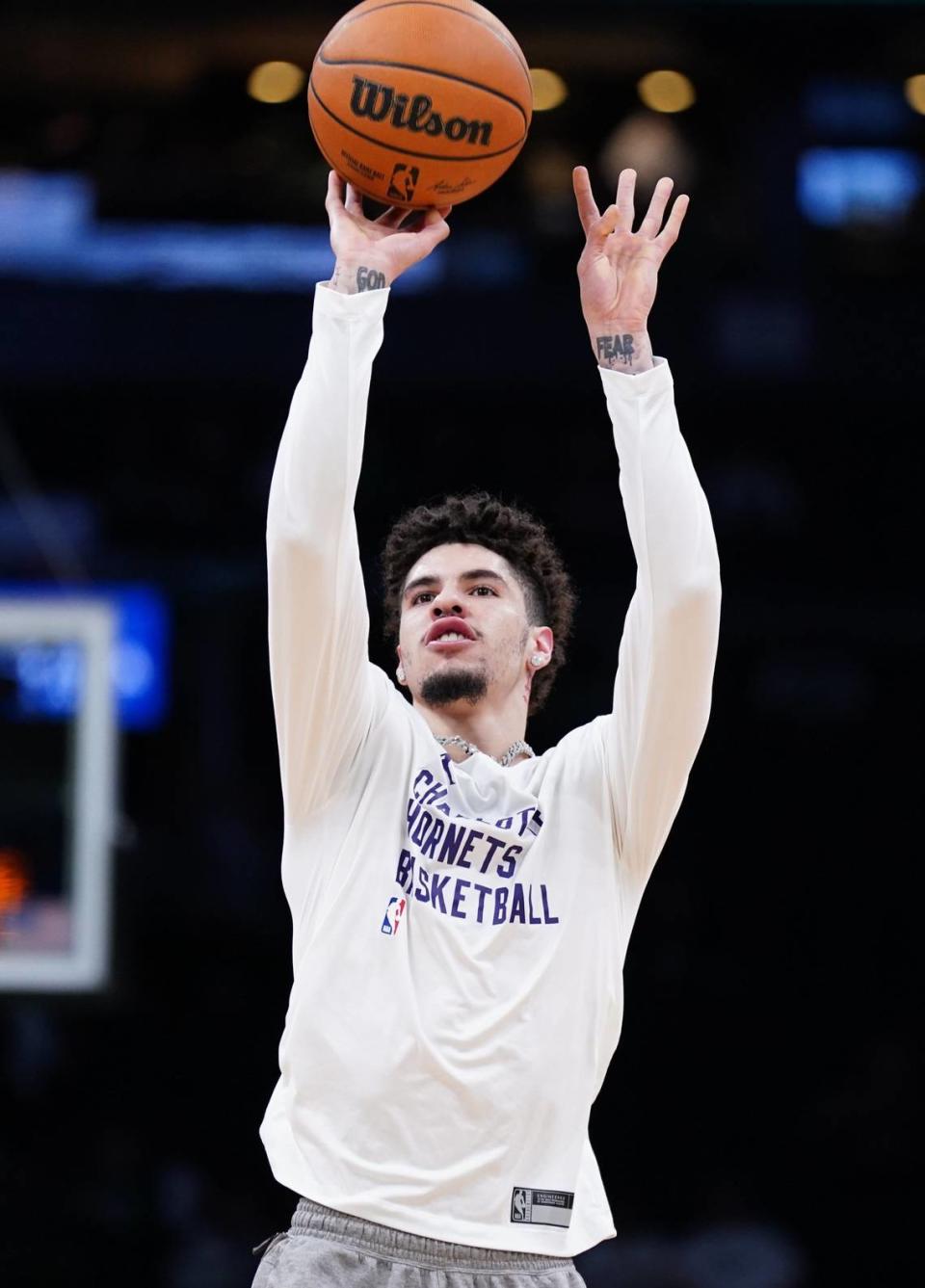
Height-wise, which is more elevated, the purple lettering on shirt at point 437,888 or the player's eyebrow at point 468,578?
the player's eyebrow at point 468,578

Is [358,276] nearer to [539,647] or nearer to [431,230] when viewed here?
[431,230]

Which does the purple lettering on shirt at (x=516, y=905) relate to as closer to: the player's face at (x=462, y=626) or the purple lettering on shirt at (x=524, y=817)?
the purple lettering on shirt at (x=524, y=817)

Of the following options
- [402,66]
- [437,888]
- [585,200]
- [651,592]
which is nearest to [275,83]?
[402,66]

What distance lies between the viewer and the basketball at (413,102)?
456 centimetres

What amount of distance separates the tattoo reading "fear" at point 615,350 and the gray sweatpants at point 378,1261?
6.39 feet

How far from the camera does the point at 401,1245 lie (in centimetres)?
395

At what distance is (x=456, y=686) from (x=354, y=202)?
1.15 metres

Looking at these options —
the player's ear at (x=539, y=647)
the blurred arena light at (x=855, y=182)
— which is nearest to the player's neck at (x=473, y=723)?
the player's ear at (x=539, y=647)

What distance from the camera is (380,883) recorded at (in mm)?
4234

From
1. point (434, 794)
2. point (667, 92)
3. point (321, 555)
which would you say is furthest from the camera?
point (667, 92)

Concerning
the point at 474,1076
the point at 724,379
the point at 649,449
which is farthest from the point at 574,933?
the point at 724,379

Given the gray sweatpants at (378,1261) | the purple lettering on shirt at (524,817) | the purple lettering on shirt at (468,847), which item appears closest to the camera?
the gray sweatpants at (378,1261)

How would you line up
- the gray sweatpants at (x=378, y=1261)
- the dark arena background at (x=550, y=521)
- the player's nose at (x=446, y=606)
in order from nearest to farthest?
the gray sweatpants at (x=378, y=1261) → the player's nose at (x=446, y=606) → the dark arena background at (x=550, y=521)

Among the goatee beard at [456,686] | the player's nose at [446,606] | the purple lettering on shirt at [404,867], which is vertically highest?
the player's nose at [446,606]
